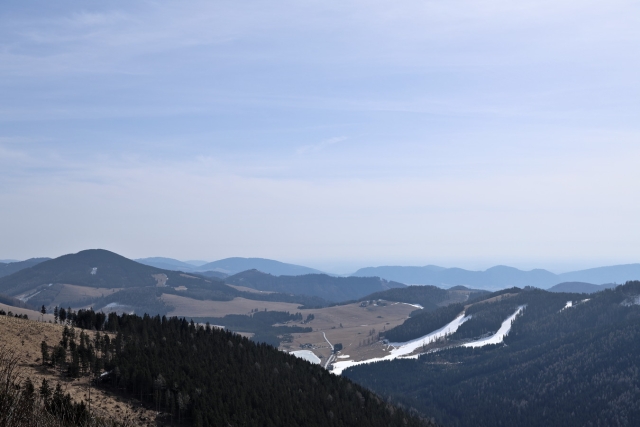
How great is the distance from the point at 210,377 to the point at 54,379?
3636 centimetres

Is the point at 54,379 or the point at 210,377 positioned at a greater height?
the point at 54,379

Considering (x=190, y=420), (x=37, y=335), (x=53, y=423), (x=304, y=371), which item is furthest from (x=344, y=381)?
(x=53, y=423)

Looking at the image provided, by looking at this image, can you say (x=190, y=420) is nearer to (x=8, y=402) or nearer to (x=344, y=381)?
(x=8, y=402)

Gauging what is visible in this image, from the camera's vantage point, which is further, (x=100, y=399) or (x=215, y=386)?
(x=215, y=386)

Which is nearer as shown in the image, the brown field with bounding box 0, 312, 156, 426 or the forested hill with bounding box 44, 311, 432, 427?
the brown field with bounding box 0, 312, 156, 426

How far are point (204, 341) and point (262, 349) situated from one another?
69.9 feet

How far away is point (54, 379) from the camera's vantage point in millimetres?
90375

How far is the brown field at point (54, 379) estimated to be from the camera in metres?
84.9

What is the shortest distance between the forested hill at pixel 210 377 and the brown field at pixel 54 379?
9.47ft

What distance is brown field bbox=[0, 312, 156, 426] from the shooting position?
84.9 metres

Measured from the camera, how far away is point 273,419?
117m

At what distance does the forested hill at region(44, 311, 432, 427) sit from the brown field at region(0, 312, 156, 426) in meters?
2.89

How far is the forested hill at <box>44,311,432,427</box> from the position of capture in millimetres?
96812

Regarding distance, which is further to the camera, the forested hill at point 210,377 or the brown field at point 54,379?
the forested hill at point 210,377
